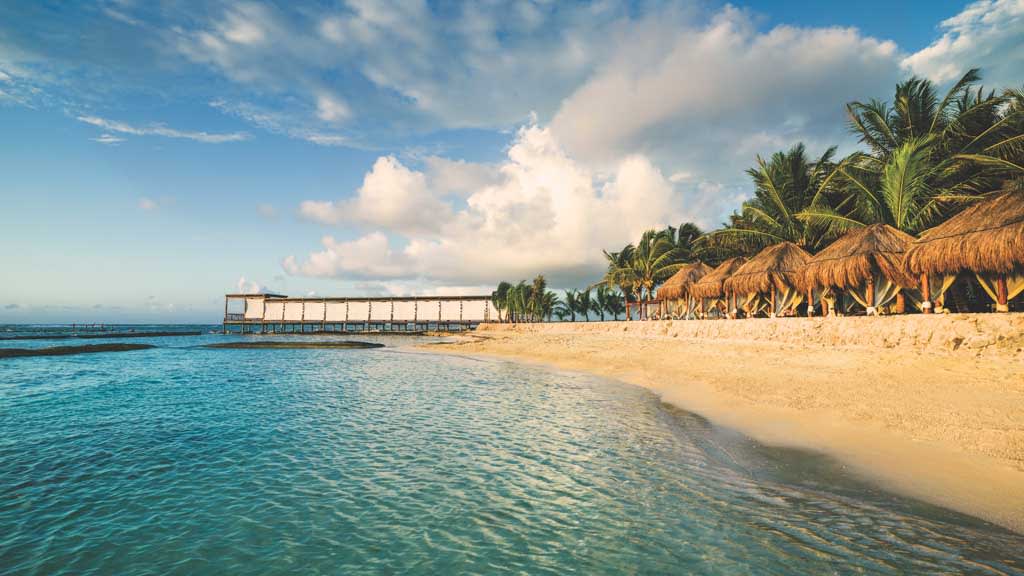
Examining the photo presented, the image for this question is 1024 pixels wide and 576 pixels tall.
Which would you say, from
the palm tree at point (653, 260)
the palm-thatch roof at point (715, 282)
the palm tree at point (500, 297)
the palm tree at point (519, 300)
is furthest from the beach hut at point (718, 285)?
the palm tree at point (500, 297)

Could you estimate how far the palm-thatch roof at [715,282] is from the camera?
2842 centimetres

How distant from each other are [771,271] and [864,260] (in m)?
5.95

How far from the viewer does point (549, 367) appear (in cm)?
2148

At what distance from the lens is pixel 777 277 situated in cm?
2369

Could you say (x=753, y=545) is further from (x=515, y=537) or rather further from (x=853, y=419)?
(x=853, y=419)

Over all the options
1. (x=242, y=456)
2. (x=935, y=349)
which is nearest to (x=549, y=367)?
(x=935, y=349)

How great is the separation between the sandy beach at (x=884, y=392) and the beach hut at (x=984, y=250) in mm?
2476

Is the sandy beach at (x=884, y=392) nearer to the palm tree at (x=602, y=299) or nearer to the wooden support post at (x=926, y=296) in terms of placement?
the wooden support post at (x=926, y=296)

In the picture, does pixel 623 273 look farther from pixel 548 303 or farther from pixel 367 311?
pixel 367 311

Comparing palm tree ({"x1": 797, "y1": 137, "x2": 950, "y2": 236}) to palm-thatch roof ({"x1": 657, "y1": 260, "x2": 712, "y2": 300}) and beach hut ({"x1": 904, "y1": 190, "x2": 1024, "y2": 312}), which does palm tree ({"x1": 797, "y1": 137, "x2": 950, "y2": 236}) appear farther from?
palm-thatch roof ({"x1": 657, "y1": 260, "x2": 712, "y2": 300})

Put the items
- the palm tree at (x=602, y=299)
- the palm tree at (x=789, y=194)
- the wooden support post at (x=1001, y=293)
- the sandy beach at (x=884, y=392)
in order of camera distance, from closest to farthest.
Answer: the sandy beach at (x=884, y=392)
the wooden support post at (x=1001, y=293)
the palm tree at (x=789, y=194)
the palm tree at (x=602, y=299)

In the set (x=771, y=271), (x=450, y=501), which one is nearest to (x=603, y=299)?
(x=771, y=271)

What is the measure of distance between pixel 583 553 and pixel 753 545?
5.17ft

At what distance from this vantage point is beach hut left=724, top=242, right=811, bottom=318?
77.8 ft
